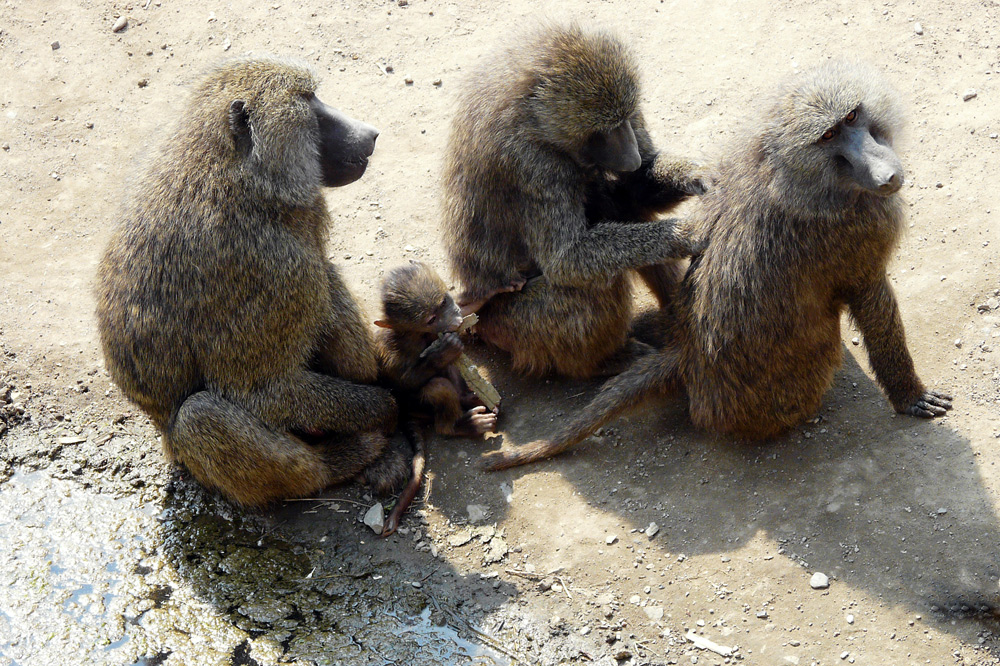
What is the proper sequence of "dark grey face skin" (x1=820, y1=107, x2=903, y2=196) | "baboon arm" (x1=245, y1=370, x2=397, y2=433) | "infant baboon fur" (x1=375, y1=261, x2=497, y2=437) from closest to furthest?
"dark grey face skin" (x1=820, y1=107, x2=903, y2=196), "baboon arm" (x1=245, y1=370, x2=397, y2=433), "infant baboon fur" (x1=375, y1=261, x2=497, y2=437)

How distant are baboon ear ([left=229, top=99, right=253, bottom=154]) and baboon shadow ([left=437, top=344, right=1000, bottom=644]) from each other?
2.06 m

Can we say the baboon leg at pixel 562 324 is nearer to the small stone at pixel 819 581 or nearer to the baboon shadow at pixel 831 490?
the baboon shadow at pixel 831 490

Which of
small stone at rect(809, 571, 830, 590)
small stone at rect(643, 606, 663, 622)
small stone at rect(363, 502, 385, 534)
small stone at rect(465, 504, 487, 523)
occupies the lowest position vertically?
small stone at rect(363, 502, 385, 534)

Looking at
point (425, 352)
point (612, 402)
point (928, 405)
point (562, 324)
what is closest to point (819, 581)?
point (928, 405)

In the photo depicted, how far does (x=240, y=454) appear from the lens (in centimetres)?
486

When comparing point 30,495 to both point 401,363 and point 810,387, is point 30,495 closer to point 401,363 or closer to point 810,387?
point 401,363

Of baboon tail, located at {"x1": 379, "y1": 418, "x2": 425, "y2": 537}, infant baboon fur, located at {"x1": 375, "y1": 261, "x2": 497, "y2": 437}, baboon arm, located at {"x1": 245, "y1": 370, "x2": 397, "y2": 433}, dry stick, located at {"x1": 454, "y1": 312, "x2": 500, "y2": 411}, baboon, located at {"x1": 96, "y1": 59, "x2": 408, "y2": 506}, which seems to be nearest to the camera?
baboon, located at {"x1": 96, "y1": 59, "x2": 408, "y2": 506}

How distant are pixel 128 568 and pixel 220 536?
1.61ft

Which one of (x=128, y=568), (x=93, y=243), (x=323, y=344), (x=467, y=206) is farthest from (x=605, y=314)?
(x=93, y=243)

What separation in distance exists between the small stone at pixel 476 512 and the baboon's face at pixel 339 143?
186 centimetres

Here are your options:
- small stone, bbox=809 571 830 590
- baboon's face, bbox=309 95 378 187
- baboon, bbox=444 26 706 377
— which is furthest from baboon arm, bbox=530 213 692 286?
small stone, bbox=809 571 830 590

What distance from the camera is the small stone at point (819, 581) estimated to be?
174 inches

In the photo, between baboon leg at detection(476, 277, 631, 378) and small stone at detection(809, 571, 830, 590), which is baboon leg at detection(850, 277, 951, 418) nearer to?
small stone at detection(809, 571, 830, 590)

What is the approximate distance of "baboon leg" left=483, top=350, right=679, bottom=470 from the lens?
5.09 m
